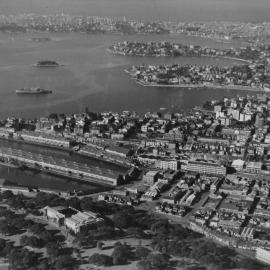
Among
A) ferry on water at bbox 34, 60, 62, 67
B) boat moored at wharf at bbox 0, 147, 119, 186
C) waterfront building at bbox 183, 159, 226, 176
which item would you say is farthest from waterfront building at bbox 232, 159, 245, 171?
ferry on water at bbox 34, 60, 62, 67

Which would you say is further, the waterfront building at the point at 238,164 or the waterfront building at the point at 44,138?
the waterfront building at the point at 44,138

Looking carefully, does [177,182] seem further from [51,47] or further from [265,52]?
[51,47]

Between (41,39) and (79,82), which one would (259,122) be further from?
(41,39)

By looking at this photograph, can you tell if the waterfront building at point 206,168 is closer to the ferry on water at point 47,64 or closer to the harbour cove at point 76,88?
the harbour cove at point 76,88

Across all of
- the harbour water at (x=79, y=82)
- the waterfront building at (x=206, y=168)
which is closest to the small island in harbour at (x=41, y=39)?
the harbour water at (x=79, y=82)

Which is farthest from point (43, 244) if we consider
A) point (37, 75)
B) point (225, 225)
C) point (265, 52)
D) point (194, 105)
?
point (265, 52)

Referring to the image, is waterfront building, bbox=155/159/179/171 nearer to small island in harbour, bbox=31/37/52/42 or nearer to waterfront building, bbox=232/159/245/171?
waterfront building, bbox=232/159/245/171

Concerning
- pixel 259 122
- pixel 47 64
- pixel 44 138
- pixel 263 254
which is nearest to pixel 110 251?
pixel 263 254

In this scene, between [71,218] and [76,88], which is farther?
[76,88]
